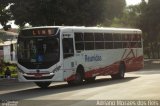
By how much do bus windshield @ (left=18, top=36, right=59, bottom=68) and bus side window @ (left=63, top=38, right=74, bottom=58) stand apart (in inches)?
20.0

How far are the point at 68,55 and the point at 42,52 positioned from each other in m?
1.47

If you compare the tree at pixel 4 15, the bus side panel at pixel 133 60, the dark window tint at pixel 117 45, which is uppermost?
the tree at pixel 4 15

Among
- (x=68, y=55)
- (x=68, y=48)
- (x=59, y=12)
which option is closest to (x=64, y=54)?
(x=68, y=55)

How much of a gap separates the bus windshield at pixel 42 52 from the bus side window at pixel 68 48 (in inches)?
20.0

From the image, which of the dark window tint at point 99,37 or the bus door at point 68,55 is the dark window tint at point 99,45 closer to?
the dark window tint at point 99,37

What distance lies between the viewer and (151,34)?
263 ft

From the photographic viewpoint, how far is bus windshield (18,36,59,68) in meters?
27.4

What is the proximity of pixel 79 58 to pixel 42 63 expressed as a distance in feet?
8.62

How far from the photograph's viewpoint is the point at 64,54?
27797 millimetres

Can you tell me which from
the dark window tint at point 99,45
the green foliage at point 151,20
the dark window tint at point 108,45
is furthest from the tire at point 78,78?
the green foliage at point 151,20

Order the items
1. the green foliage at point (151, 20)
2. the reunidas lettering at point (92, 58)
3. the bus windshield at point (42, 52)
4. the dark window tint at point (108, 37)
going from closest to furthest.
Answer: the bus windshield at point (42, 52) < the reunidas lettering at point (92, 58) < the dark window tint at point (108, 37) < the green foliage at point (151, 20)

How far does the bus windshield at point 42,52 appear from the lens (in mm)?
27359

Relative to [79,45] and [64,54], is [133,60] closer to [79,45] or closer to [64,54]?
[79,45]

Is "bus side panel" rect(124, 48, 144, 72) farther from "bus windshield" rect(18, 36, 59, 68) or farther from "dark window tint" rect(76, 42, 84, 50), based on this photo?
"bus windshield" rect(18, 36, 59, 68)
